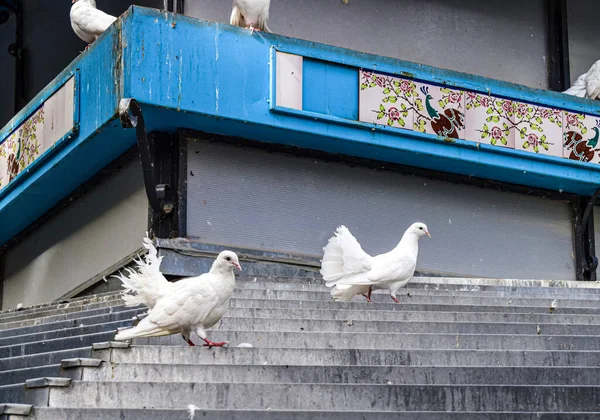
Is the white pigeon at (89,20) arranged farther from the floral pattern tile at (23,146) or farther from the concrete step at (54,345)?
the concrete step at (54,345)

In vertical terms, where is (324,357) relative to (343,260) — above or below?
below

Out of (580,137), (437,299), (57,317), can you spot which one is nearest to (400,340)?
(437,299)

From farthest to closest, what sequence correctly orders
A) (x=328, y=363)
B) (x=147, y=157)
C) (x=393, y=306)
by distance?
(x=147, y=157) < (x=393, y=306) < (x=328, y=363)

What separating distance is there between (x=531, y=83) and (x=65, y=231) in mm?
5929

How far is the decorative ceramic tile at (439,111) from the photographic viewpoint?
43.3 ft

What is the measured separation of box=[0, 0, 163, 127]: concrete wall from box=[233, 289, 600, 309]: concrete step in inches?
305

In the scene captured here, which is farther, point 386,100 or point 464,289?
point 386,100

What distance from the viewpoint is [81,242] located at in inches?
561

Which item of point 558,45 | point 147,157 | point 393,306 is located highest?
point 558,45

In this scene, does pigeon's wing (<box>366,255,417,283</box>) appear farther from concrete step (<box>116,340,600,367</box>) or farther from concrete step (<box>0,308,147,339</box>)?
concrete step (<box>116,340,600,367</box>)

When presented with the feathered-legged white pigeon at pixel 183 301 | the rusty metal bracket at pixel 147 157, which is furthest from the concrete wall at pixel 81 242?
the feathered-legged white pigeon at pixel 183 301

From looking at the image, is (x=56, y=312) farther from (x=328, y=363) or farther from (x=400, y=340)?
(x=328, y=363)

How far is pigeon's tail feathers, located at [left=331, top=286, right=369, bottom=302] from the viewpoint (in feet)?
31.8

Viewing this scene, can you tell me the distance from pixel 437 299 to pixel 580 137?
503 centimetres
